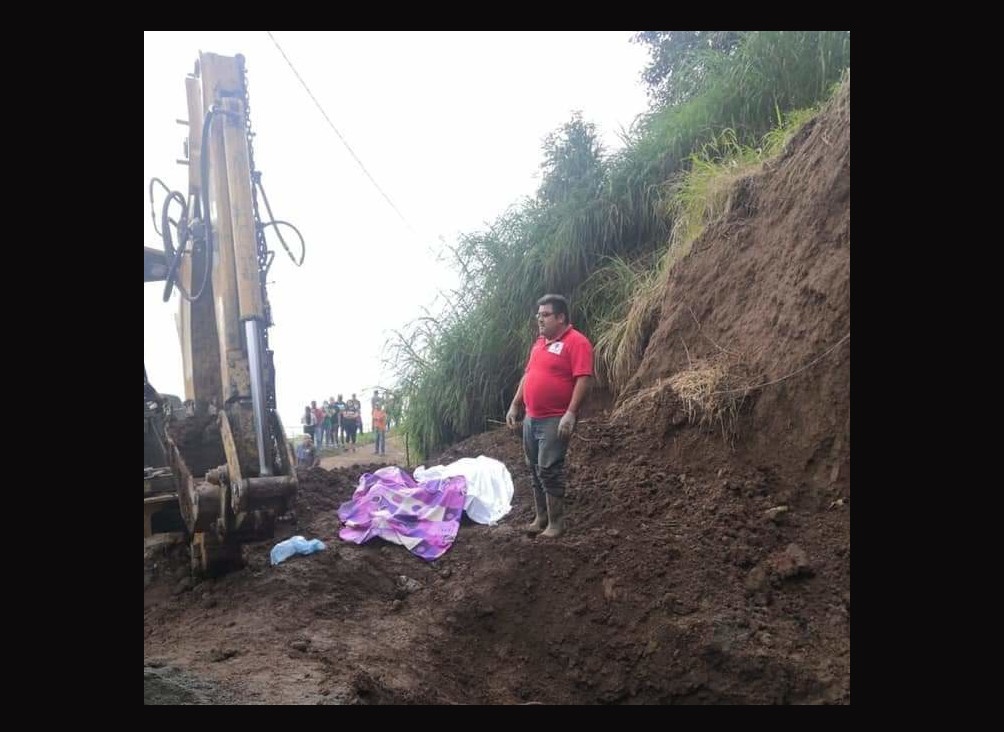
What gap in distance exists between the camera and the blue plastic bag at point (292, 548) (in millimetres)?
4664

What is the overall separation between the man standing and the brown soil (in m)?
0.35

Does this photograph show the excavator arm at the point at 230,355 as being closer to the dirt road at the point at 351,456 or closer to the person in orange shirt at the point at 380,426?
the person in orange shirt at the point at 380,426

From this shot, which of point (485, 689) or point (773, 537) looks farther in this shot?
point (773, 537)

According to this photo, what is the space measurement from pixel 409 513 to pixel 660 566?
1.99 m

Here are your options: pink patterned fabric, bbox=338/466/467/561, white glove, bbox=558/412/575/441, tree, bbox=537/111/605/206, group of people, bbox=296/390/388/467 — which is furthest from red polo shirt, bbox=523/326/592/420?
group of people, bbox=296/390/388/467

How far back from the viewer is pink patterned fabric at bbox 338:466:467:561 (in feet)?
16.8

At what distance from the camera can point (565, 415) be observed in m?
4.43

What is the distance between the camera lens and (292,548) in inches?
187

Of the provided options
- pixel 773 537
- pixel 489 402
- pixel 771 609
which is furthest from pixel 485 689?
pixel 489 402

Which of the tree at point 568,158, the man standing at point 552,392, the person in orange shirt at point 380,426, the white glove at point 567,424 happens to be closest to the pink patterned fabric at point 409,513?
the man standing at point 552,392

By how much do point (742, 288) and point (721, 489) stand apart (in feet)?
5.84

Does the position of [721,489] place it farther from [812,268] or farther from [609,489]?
[812,268]

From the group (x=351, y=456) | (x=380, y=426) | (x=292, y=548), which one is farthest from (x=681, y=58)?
(x=351, y=456)

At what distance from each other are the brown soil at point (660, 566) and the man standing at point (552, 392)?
348mm
